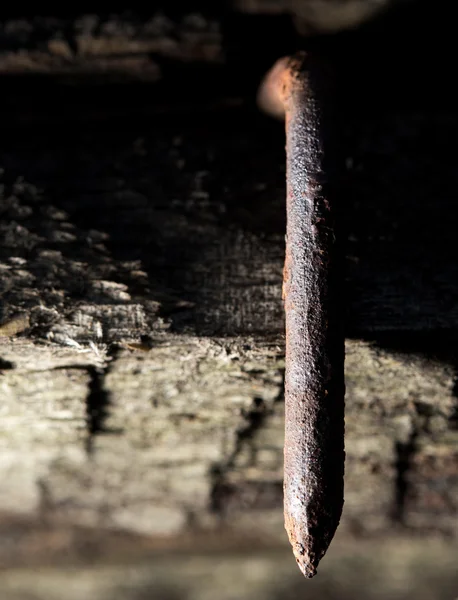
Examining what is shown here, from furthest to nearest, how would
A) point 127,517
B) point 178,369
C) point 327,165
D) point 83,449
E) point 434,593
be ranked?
point 434,593
point 127,517
point 83,449
point 178,369
point 327,165

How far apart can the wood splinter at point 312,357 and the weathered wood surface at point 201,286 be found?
0.06 m

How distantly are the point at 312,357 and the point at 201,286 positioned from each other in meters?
0.21

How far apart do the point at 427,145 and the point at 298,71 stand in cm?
23

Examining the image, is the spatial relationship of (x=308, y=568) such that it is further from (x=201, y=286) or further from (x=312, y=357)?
(x=201, y=286)

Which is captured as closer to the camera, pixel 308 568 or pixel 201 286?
pixel 308 568

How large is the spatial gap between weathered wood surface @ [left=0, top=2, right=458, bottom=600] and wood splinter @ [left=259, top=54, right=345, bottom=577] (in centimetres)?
6

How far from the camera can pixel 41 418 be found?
962 mm

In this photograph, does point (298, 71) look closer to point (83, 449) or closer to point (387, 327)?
point (387, 327)

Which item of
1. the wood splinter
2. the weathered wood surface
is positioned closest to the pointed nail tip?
the wood splinter

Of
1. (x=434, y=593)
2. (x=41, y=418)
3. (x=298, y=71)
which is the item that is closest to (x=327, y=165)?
(x=298, y=71)

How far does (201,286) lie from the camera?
0.78m

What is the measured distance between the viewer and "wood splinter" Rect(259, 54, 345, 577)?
632mm

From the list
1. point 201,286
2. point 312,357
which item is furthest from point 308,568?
point 201,286

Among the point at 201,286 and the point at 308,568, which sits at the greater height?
the point at 201,286
